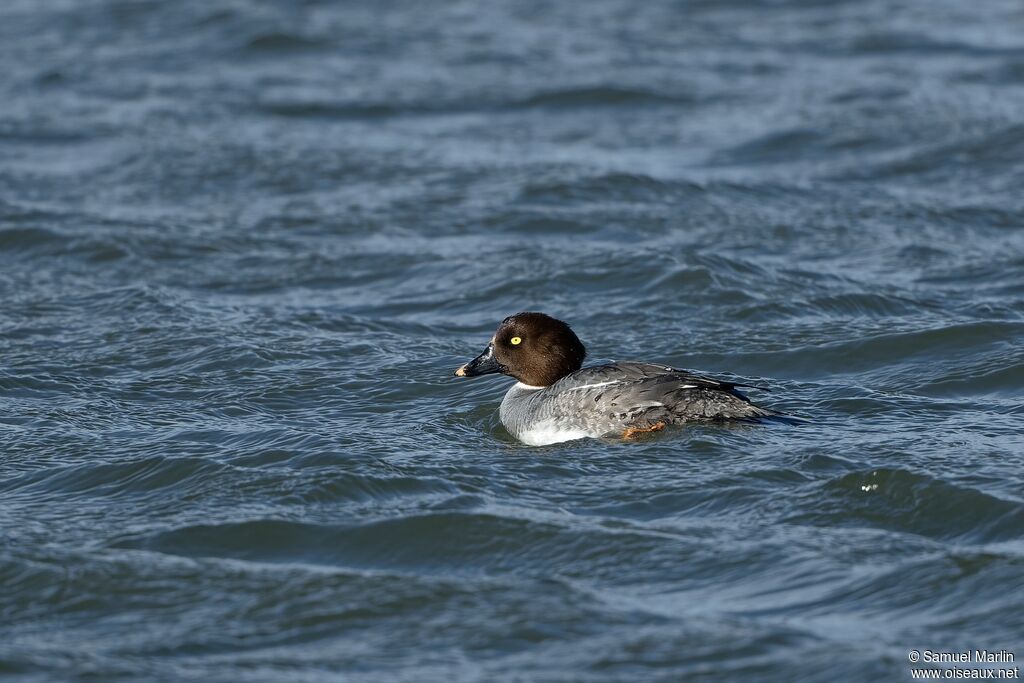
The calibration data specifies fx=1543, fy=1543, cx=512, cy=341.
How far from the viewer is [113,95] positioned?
20.0 m

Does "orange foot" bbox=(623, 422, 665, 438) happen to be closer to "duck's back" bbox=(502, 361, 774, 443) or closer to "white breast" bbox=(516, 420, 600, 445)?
"duck's back" bbox=(502, 361, 774, 443)

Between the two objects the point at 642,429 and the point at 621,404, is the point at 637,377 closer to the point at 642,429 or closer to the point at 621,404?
the point at 621,404

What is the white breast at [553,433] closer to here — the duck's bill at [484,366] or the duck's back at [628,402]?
the duck's back at [628,402]

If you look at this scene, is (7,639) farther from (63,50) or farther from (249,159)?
(63,50)

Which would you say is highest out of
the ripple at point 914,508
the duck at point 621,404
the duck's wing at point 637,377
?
the duck's wing at point 637,377

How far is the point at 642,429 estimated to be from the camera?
9273 mm

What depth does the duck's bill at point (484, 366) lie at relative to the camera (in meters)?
10.2

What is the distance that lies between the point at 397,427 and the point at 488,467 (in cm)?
107

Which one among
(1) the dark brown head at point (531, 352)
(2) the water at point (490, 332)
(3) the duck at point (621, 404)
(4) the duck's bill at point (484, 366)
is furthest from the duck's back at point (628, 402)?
(4) the duck's bill at point (484, 366)

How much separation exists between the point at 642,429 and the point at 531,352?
1.21 metres

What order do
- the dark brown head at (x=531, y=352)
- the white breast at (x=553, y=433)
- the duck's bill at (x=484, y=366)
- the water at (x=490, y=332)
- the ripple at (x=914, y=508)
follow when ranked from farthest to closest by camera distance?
the duck's bill at (x=484, y=366) → the dark brown head at (x=531, y=352) → the white breast at (x=553, y=433) → the ripple at (x=914, y=508) → the water at (x=490, y=332)

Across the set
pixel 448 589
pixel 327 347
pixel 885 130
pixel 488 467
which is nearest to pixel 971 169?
pixel 885 130

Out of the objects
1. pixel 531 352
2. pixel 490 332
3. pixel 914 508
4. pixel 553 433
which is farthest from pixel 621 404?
pixel 490 332

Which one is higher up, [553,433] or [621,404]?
[621,404]
